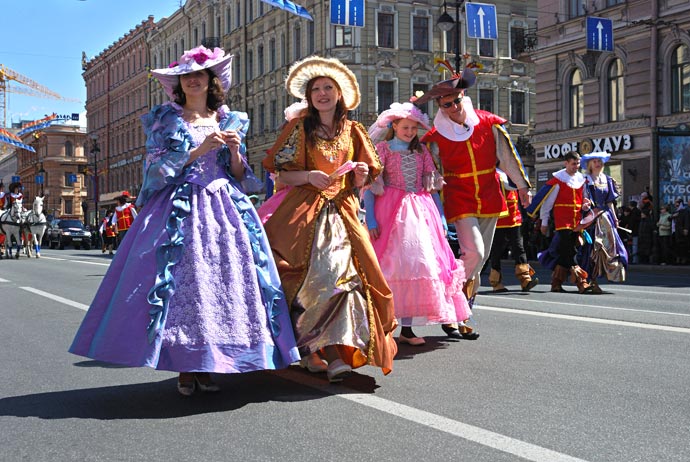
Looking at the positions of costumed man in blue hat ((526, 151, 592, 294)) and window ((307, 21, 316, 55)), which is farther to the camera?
window ((307, 21, 316, 55))

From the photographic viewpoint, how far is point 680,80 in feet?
96.7

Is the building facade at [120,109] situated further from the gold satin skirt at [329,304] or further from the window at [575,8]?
the gold satin skirt at [329,304]

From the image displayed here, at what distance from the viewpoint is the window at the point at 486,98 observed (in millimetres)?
49500

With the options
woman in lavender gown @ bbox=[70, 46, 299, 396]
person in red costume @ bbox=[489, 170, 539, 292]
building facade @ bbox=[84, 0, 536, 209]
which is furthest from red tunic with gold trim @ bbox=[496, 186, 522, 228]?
building facade @ bbox=[84, 0, 536, 209]

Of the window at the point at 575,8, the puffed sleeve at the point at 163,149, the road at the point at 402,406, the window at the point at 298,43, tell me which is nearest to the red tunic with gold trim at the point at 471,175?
the road at the point at 402,406

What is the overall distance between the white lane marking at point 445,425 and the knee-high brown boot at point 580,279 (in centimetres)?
833

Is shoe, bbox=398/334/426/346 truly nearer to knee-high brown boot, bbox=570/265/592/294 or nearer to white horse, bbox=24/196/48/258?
knee-high brown boot, bbox=570/265/592/294

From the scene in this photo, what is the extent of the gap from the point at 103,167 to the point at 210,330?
86.6 metres

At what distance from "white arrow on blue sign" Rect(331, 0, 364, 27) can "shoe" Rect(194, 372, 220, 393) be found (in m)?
20.3

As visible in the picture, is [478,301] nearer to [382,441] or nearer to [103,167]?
[382,441]

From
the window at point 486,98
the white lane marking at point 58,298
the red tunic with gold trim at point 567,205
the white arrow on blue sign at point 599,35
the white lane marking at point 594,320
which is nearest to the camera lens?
the white lane marking at point 594,320

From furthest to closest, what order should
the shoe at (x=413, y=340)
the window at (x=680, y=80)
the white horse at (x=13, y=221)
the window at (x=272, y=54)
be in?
the window at (x=272, y=54) < the window at (x=680, y=80) < the white horse at (x=13, y=221) < the shoe at (x=413, y=340)

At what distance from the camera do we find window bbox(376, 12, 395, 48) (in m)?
47.8

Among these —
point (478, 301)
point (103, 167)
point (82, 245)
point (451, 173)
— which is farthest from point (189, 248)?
point (103, 167)
